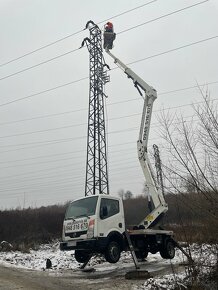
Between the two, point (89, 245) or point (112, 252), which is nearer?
point (89, 245)

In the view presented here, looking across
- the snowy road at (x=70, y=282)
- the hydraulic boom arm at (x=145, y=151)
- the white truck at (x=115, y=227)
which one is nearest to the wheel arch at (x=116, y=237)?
the white truck at (x=115, y=227)

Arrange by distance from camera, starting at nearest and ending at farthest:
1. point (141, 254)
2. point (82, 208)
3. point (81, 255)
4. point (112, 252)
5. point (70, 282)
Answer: point (70, 282), point (112, 252), point (82, 208), point (81, 255), point (141, 254)

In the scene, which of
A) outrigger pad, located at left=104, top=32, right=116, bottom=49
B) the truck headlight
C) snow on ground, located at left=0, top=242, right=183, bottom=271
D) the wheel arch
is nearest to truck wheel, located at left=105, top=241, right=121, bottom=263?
Answer: the wheel arch

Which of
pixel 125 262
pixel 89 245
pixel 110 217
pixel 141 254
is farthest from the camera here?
pixel 125 262

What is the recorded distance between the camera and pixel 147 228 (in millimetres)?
13578

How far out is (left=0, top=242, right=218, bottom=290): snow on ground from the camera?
7.29m

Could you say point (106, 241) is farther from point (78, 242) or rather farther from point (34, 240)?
point (34, 240)

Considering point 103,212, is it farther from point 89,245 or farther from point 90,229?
point 89,245

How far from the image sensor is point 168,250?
1433 centimetres

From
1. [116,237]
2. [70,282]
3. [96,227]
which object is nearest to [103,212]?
[96,227]

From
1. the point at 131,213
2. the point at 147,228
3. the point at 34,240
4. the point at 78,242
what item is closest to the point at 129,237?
the point at 147,228

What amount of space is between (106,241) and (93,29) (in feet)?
61.9

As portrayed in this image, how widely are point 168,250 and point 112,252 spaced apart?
Answer: 334 cm

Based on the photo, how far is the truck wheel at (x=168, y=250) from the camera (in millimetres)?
14164
